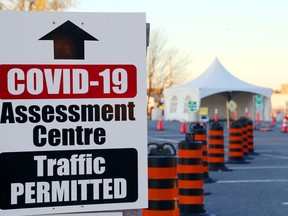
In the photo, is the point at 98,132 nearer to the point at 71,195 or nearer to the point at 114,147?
the point at 114,147

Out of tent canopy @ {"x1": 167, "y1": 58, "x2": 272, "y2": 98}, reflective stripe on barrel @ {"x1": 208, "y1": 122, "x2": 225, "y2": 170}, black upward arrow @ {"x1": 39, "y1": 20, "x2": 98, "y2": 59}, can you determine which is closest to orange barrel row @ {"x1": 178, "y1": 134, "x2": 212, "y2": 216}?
reflective stripe on barrel @ {"x1": 208, "y1": 122, "x2": 225, "y2": 170}

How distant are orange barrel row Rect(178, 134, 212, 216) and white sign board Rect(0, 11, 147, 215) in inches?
248

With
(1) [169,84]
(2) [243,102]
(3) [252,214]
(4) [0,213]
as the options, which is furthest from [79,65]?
(1) [169,84]

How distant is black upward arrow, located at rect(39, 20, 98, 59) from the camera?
338cm

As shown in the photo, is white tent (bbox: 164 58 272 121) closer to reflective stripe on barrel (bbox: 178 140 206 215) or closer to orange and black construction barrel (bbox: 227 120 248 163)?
orange and black construction barrel (bbox: 227 120 248 163)

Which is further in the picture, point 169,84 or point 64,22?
point 169,84

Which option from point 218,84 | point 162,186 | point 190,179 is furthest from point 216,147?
point 218,84

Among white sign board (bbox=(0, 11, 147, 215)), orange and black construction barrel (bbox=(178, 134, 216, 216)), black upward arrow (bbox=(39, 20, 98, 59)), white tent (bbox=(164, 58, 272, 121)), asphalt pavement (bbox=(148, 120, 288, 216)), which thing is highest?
white tent (bbox=(164, 58, 272, 121))

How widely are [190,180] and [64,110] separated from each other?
6493mm

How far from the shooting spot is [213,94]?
2101 inches

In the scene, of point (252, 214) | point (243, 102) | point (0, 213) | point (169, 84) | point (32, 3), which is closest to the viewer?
point (0, 213)

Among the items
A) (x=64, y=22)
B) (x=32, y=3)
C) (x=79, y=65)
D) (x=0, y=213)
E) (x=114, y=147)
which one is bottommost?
(x=0, y=213)

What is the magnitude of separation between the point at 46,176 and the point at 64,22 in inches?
29.1

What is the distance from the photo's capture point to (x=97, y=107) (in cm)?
339
